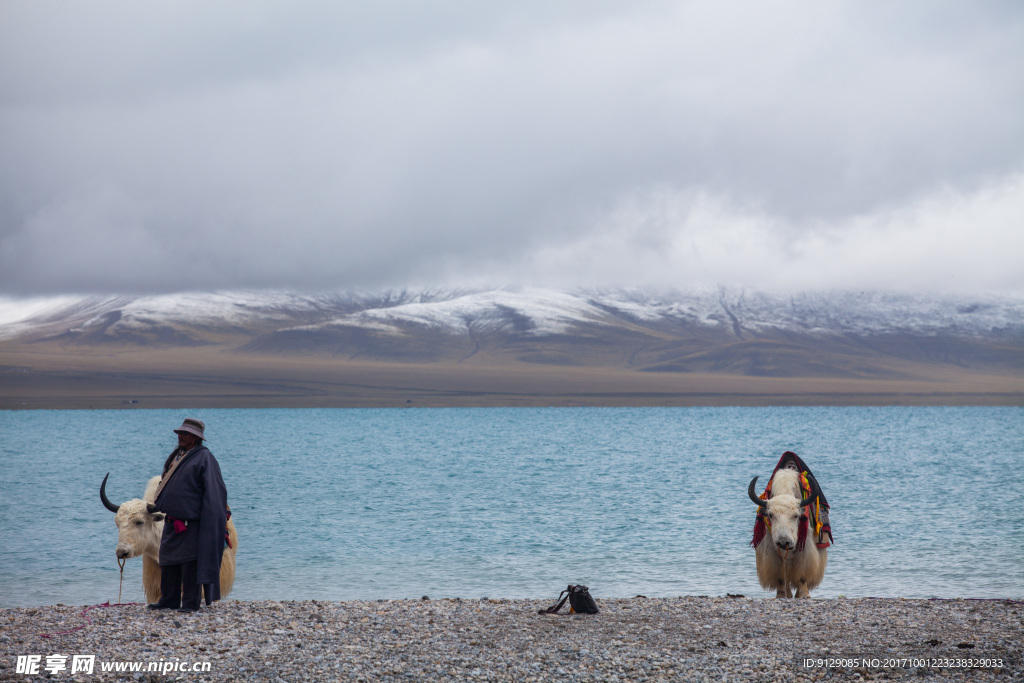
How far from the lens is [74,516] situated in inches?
950

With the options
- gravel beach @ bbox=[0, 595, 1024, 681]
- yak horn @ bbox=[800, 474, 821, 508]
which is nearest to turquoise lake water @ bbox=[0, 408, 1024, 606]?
yak horn @ bbox=[800, 474, 821, 508]

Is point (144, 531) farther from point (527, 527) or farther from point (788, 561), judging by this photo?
point (527, 527)

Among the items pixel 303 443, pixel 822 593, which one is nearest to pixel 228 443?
pixel 303 443

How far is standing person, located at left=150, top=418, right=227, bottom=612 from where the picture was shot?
8.47 m

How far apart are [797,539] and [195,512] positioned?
6.97 meters

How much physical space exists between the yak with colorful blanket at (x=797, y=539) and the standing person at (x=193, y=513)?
6184mm

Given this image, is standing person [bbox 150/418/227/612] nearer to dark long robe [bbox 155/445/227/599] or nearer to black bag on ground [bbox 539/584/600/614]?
dark long robe [bbox 155/445/227/599]

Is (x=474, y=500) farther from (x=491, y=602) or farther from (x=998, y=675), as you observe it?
(x=998, y=675)

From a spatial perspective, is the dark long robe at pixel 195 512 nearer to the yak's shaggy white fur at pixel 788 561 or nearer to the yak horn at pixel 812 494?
the yak's shaggy white fur at pixel 788 561

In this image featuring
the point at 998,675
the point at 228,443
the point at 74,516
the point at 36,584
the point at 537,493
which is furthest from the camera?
the point at 228,443

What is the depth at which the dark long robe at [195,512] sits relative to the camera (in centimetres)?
845

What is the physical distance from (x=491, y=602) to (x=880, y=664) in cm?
485

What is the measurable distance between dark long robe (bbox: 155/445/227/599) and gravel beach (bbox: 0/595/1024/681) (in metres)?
0.60

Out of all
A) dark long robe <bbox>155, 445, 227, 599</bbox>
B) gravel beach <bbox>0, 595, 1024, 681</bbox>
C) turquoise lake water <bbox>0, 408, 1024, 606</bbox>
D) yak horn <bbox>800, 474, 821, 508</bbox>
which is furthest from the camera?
turquoise lake water <bbox>0, 408, 1024, 606</bbox>
